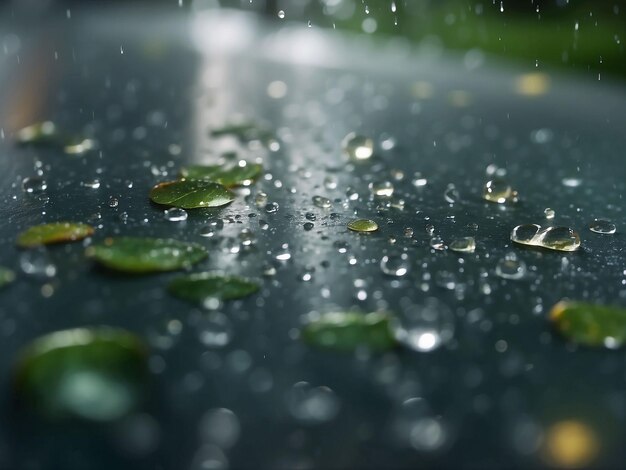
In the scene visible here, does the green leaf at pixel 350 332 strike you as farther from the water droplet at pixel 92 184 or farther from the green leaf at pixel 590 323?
the water droplet at pixel 92 184

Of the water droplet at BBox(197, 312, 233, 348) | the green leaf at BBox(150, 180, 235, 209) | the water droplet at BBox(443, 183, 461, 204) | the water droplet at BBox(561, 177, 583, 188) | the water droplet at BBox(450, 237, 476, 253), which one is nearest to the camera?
the water droplet at BBox(197, 312, 233, 348)

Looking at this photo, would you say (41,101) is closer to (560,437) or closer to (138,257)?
(138,257)

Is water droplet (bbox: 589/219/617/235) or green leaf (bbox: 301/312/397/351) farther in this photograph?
water droplet (bbox: 589/219/617/235)

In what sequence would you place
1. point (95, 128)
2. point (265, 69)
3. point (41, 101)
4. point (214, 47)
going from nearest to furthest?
point (95, 128) < point (41, 101) < point (265, 69) < point (214, 47)

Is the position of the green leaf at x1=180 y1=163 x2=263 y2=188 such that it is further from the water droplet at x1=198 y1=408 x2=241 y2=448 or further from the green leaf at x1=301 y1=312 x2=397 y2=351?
the water droplet at x1=198 y1=408 x2=241 y2=448

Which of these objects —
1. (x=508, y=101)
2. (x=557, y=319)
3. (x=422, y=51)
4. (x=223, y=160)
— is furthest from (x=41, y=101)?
(x=422, y=51)

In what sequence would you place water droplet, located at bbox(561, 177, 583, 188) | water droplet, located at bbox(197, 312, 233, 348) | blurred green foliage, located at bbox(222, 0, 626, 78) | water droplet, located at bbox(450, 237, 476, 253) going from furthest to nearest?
blurred green foliage, located at bbox(222, 0, 626, 78) < water droplet, located at bbox(561, 177, 583, 188) < water droplet, located at bbox(450, 237, 476, 253) < water droplet, located at bbox(197, 312, 233, 348)

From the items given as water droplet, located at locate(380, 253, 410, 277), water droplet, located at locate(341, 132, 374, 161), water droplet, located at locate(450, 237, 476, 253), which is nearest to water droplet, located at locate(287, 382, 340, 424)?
water droplet, located at locate(380, 253, 410, 277)
